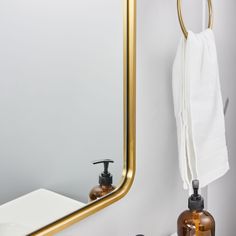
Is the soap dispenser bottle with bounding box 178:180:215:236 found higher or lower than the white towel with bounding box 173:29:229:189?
lower

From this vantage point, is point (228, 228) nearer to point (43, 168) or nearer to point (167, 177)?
point (167, 177)

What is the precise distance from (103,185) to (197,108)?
1.26ft

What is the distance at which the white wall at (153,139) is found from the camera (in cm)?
110

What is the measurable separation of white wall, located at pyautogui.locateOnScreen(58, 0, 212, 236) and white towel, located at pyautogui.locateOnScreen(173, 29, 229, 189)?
0.05m

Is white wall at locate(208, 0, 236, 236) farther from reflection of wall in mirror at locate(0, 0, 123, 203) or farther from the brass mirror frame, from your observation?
reflection of wall in mirror at locate(0, 0, 123, 203)

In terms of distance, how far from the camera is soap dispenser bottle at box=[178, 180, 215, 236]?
3.53ft

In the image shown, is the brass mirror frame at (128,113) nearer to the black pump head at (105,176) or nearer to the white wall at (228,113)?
the black pump head at (105,176)

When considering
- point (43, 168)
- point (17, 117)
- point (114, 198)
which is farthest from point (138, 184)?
point (17, 117)

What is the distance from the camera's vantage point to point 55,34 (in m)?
0.83

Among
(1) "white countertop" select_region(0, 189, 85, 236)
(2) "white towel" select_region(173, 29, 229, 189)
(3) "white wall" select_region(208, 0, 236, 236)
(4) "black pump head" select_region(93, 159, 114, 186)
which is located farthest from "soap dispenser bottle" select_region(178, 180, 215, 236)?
(3) "white wall" select_region(208, 0, 236, 236)

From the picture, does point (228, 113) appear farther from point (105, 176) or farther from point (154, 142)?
point (105, 176)

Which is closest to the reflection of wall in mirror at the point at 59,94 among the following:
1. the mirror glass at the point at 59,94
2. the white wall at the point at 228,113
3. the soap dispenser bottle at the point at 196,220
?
the mirror glass at the point at 59,94

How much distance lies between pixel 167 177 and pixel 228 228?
675mm

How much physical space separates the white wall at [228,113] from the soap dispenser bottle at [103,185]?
71 cm
